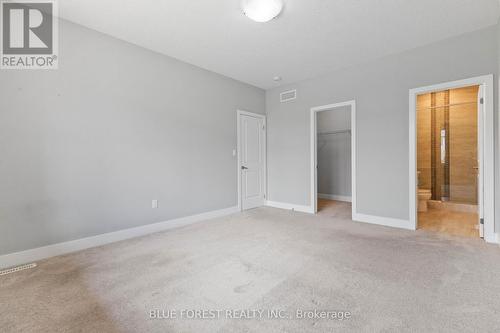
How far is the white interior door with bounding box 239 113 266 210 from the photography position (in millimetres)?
4844

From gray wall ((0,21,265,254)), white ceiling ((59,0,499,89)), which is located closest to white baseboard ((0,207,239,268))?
gray wall ((0,21,265,254))

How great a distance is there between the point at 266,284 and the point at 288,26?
9.67 feet

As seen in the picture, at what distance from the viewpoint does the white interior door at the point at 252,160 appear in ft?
15.9

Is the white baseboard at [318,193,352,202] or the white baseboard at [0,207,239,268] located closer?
the white baseboard at [0,207,239,268]

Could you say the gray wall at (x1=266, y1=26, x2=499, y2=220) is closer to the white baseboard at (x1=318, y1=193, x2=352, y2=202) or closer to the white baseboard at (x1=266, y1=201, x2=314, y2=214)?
the white baseboard at (x1=266, y1=201, x2=314, y2=214)

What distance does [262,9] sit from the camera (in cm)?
239

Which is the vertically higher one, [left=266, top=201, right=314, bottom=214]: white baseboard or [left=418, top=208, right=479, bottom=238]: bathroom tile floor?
[left=266, top=201, right=314, bottom=214]: white baseboard

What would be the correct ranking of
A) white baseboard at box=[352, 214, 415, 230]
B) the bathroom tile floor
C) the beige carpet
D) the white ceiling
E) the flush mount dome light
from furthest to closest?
white baseboard at box=[352, 214, 415, 230] < the bathroom tile floor < the white ceiling < the flush mount dome light < the beige carpet

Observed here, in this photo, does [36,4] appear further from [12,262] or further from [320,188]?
[320,188]

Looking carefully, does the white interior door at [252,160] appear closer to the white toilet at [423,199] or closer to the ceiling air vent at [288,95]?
the ceiling air vent at [288,95]

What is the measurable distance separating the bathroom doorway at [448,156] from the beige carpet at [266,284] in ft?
6.62

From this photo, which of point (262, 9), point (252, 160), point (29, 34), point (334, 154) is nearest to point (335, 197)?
point (334, 154)

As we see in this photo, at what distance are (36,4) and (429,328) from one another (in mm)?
4646

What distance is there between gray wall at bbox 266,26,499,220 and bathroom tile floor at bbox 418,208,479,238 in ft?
1.87
